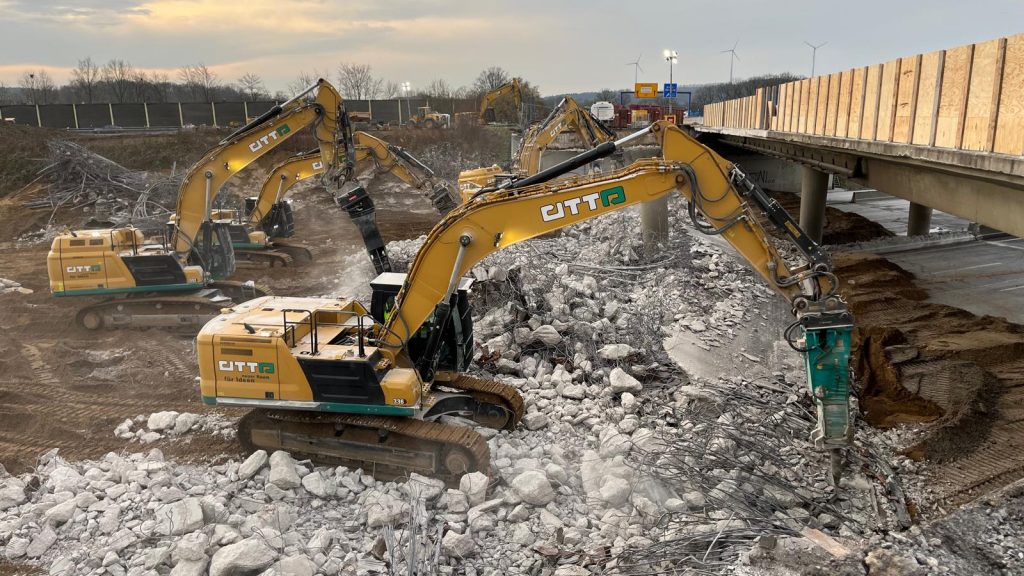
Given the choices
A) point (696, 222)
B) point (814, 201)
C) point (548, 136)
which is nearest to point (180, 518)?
point (696, 222)

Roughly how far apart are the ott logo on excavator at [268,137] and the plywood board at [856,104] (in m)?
11.8

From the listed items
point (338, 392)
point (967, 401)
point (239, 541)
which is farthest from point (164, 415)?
point (967, 401)

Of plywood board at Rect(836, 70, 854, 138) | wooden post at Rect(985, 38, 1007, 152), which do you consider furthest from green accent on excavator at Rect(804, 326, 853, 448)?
plywood board at Rect(836, 70, 854, 138)

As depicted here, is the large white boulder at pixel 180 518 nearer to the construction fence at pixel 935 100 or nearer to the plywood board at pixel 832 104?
the construction fence at pixel 935 100

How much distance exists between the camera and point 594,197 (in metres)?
8.09

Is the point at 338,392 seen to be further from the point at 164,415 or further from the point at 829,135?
the point at 829,135

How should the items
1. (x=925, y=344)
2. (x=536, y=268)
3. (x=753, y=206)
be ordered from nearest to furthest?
1. (x=753, y=206)
2. (x=925, y=344)
3. (x=536, y=268)

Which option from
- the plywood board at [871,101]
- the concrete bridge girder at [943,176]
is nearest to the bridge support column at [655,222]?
the concrete bridge girder at [943,176]

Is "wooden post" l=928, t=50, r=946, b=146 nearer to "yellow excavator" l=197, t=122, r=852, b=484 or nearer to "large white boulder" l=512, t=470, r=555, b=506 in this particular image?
"yellow excavator" l=197, t=122, r=852, b=484

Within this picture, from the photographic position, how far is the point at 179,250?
51.9 ft

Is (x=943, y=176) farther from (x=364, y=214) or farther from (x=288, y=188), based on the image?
(x=288, y=188)

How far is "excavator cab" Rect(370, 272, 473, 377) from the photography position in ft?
30.9

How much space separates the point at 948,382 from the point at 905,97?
488 centimetres

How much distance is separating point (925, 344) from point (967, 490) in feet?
18.4
